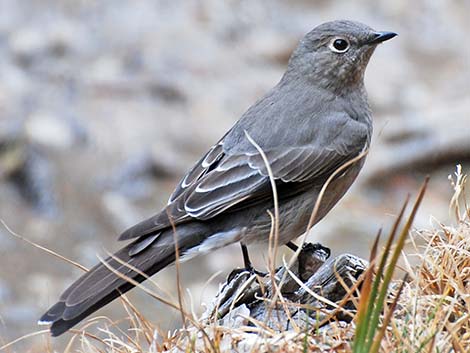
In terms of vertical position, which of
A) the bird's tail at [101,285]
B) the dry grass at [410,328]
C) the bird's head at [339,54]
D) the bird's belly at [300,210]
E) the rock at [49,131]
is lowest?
the dry grass at [410,328]

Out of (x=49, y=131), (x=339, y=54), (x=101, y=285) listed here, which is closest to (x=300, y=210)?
(x=339, y=54)

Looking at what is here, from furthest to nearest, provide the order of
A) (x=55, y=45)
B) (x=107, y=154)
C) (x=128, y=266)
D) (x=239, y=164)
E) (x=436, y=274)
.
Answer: (x=55, y=45) → (x=107, y=154) → (x=239, y=164) → (x=128, y=266) → (x=436, y=274)

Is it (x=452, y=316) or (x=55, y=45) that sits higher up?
(x=55, y=45)

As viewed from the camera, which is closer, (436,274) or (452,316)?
(452,316)

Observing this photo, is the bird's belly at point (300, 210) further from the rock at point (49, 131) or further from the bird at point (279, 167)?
the rock at point (49, 131)

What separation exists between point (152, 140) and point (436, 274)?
593 cm

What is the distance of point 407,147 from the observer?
10.0 m

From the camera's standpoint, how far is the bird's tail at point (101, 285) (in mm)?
4219

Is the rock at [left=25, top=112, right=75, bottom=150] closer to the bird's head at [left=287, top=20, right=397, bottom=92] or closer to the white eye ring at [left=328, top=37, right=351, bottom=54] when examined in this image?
the bird's head at [left=287, top=20, right=397, bottom=92]

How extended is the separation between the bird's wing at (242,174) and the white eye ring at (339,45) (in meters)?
0.46

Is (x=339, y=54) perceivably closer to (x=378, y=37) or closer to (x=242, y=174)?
(x=378, y=37)

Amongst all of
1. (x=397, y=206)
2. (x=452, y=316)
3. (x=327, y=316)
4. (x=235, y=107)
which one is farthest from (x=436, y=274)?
(x=235, y=107)

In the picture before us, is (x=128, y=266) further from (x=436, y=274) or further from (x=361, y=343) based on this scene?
(x=361, y=343)

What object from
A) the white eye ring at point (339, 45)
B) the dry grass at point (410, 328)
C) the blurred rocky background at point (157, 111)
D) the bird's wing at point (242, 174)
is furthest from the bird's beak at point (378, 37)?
the blurred rocky background at point (157, 111)
